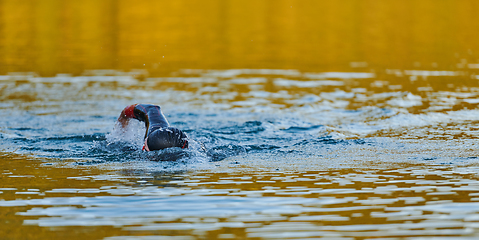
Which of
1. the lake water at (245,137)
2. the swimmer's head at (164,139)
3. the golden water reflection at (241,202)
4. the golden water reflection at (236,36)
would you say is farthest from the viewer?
the golden water reflection at (236,36)

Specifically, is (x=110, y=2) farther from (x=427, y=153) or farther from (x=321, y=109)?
(x=427, y=153)

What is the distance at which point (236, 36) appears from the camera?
29.1 meters

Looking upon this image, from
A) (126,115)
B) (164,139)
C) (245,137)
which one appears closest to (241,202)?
(164,139)

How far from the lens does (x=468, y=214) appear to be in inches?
230

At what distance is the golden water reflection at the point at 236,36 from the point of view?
2072cm

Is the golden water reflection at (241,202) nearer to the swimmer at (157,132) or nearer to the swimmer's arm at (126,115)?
the swimmer at (157,132)

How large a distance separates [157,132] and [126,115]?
4.73 ft

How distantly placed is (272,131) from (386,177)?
386 centimetres

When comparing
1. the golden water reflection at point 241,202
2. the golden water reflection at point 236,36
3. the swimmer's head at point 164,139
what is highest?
the golden water reflection at point 236,36

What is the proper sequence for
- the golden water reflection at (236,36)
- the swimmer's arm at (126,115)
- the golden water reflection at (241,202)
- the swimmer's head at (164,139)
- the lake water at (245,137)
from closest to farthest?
the golden water reflection at (241,202)
the lake water at (245,137)
the swimmer's head at (164,139)
the swimmer's arm at (126,115)
the golden water reflection at (236,36)

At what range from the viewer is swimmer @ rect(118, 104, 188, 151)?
8141mm

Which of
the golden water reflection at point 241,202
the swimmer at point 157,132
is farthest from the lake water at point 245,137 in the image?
the swimmer at point 157,132

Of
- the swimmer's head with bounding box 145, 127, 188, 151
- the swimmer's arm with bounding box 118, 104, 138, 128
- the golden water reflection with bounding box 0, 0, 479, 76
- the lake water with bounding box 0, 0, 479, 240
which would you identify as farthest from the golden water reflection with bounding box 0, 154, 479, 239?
the golden water reflection with bounding box 0, 0, 479, 76

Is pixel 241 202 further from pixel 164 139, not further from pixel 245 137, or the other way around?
pixel 245 137
